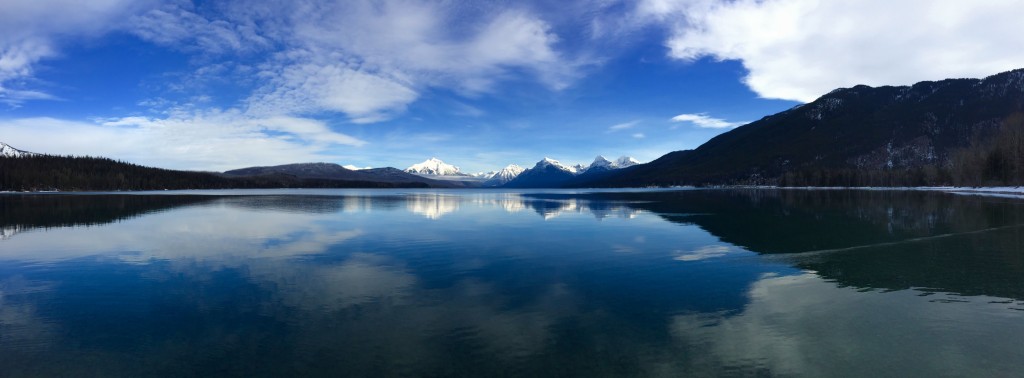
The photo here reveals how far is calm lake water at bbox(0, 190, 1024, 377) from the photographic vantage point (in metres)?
12.5

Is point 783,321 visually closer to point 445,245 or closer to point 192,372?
point 192,372

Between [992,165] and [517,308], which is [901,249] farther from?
[992,165]

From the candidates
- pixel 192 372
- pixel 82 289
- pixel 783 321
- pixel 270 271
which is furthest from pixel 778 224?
pixel 82 289

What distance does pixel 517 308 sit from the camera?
699 inches

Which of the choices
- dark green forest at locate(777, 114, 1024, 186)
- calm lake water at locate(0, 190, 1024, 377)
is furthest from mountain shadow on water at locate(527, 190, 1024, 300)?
dark green forest at locate(777, 114, 1024, 186)

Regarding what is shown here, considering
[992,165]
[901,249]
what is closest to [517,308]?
[901,249]

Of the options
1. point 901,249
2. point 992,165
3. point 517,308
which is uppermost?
point 992,165

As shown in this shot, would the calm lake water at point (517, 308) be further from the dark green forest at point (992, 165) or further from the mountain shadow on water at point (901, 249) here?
the dark green forest at point (992, 165)

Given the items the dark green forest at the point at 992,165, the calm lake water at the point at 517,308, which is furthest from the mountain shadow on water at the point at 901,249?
the dark green forest at the point at 992,165

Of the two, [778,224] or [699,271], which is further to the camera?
[778,224]

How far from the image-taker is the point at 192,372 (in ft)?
39.0

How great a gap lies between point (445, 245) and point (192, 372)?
948 inches

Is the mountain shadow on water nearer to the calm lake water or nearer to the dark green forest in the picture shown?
the calm lake water

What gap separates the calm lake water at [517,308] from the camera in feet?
40.9
